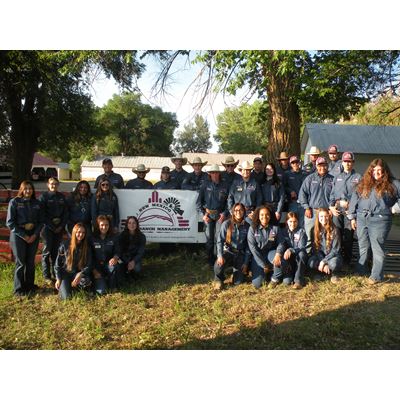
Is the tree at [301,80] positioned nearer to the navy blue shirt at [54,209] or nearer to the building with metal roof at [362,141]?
the navy blue shirt at [54,209]

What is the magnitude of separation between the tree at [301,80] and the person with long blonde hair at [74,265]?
4.35m

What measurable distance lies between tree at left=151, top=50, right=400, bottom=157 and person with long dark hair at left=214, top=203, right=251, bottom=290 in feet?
9.73

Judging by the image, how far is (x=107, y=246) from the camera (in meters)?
5.93

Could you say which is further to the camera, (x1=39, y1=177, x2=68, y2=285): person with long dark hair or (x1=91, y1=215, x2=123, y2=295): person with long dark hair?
(x1=39, y1=177, x2=68, y2=285): person with long dark hair

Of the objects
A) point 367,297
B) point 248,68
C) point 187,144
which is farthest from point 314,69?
point 187,144

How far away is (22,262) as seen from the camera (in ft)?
18.7

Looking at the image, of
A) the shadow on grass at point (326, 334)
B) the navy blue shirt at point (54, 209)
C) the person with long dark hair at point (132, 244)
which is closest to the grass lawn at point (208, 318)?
the shadow on grass at point (326, 334)

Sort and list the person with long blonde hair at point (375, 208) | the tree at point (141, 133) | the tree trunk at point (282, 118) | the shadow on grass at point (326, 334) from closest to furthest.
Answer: the shadow on grass at point (326, 334)
the person with long blonde hair at point (375, 208)
the tree trunk at point (282, 118)
the tree at point (141, 133)

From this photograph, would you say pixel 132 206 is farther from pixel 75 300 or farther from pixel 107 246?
pixel 75 300

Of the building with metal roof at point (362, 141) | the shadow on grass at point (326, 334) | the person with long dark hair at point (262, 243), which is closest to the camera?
the shadow on grass at point (326, 334)

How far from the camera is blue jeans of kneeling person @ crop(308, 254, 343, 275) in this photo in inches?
227

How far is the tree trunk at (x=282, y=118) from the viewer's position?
8656 millimetres

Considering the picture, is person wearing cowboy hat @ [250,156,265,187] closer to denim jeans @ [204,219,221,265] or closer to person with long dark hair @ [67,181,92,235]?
denim jeans @ [204,219,221,265]

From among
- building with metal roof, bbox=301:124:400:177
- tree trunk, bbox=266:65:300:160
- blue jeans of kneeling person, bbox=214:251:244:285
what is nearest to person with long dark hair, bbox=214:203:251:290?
blue jeans of kneeling person, bbox=214:251:244:285
